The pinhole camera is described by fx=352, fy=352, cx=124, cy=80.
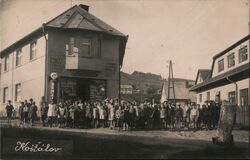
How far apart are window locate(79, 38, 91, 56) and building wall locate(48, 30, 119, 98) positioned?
0.41 feet

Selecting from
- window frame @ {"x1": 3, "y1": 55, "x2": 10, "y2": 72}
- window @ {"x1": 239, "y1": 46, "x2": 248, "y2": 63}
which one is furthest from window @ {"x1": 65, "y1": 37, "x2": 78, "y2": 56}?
window @ {"x1": 239, "y1": 46, "x2": 248, "y2": 63}

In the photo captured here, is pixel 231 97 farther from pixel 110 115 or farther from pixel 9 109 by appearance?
pixel 9 109

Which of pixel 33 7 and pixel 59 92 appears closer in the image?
pixel 33 7

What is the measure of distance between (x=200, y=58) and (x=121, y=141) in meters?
2.13

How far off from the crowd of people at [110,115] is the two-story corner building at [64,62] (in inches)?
13.3

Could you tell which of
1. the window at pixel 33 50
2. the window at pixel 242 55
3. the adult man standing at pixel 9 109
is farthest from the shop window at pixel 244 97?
the window at pixel 33 50

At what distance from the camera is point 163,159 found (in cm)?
569

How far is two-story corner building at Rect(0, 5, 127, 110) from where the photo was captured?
29.9ft

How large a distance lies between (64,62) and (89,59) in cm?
80

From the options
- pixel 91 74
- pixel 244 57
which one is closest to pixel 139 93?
pixel 91 74

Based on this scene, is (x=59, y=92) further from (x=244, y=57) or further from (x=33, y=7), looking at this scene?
(x=244, y=57)

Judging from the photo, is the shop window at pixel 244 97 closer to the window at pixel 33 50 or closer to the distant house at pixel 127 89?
the window at pixel 33 50

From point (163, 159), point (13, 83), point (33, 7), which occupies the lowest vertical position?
point (163, 159)

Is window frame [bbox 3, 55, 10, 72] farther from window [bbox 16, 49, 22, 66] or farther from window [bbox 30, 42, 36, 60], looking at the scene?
window [bbox 30, 42, 36, 60]
